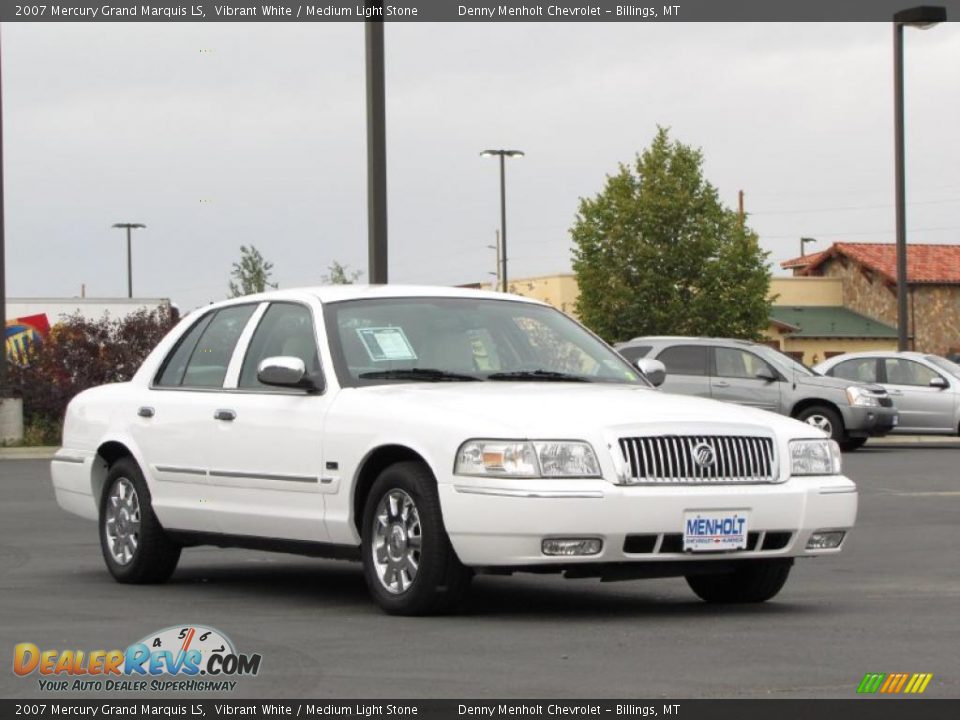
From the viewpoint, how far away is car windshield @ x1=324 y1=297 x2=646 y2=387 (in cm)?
1027

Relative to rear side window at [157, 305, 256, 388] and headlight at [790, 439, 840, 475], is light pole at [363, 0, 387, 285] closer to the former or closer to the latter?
rear side window at [157, 305, 256, 388]

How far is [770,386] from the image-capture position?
2994 centimetres

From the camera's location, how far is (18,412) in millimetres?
32062

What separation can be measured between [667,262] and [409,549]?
54567mm

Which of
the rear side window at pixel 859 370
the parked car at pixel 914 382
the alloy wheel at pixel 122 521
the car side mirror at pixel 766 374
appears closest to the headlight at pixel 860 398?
the car side mirror at pixel 766 374

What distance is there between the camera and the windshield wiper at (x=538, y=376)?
1028 cm

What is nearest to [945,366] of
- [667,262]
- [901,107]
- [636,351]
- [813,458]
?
[636,351]

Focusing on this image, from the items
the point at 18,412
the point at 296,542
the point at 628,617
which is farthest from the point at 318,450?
the point at 18,412

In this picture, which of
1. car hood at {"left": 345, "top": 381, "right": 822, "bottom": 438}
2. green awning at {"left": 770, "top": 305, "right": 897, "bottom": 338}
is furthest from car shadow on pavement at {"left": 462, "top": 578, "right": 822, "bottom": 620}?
green awning at {"left": 770, "top": 305, "right": 897, "bottom": 338}

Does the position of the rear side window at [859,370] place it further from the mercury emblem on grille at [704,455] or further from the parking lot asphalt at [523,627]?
the mercury emblem on grille at [704,455]

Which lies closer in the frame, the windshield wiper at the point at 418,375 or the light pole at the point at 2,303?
the windshield wiper at the point at 418,375

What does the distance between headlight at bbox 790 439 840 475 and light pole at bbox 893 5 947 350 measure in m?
28.9

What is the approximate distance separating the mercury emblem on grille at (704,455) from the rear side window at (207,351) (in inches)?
121
